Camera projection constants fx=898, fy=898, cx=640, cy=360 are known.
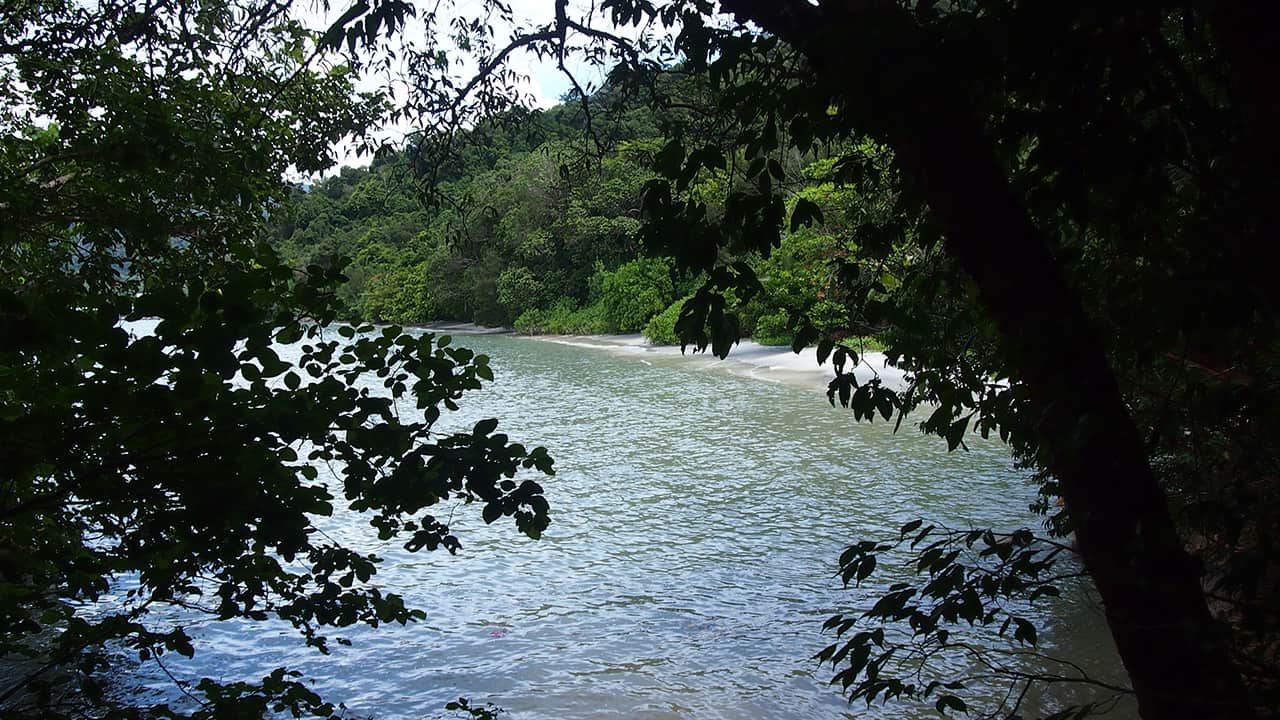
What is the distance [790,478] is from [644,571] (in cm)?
394

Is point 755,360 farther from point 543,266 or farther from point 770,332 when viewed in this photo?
point 543,266

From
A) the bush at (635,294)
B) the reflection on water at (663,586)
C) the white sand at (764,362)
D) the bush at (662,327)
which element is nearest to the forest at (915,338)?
the reflection on water at (663,586)

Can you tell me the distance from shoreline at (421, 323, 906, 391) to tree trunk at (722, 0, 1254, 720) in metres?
11.6

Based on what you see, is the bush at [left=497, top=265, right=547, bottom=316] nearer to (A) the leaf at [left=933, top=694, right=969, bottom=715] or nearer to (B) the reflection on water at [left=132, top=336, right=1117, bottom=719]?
(B) the reflection on water at [left=132, top=336, right=1117, bottom=719]

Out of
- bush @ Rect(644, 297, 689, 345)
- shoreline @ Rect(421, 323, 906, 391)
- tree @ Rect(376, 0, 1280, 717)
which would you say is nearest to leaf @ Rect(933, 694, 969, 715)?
tree @ Rect(376, 0, 1280, 717)

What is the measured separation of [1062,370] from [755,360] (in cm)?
2281

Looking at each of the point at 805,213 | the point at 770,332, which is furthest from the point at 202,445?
the point at 770,332

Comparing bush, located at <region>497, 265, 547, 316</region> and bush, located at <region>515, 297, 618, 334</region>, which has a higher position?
bush, located at <region>497, 265, 547, 316</region>

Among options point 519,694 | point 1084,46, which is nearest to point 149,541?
point 1084,46

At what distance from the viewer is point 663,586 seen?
7289mm

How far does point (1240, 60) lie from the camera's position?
124 centimetres

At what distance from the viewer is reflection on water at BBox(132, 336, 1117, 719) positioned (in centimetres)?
536

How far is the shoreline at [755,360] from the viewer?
18.3 metres

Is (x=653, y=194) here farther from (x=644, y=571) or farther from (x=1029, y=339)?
(x=644, y=571)
